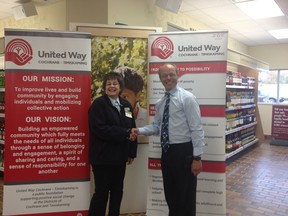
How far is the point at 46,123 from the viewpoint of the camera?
8.57 ft

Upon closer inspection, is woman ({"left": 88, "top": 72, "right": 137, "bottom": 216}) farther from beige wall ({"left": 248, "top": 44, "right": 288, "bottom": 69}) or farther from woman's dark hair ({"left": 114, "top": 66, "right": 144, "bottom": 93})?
beige wall ({"left": 248, "top": 44, "right": 288, "bottom": 69})

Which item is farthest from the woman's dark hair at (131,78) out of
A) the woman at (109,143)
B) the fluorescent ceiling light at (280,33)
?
the fluorescent ceiling light at (280,33)

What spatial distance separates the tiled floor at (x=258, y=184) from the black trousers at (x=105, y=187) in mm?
831

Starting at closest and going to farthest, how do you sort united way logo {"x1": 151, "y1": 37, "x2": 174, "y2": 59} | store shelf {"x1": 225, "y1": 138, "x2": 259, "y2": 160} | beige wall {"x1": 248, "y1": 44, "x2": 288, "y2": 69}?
united way logo {"x1": 151, "y1": 37, "x2": 174, "y2": 59} < store shelf {"x1": 225, "y1": 138, "x2": 259, "y2": 160} < beige wall {"x1": 248, "y1": 44, "x2": 288, "y2": 69}

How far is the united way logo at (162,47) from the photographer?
9.97 feet

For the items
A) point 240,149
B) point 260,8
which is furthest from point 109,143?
point 240,149

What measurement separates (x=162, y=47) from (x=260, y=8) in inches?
129

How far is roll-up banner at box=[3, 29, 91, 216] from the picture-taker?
254 centimetres

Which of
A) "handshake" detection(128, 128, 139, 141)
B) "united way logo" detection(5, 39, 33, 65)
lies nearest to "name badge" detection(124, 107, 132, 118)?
"handshake" detection(128, 128, 139, 141)

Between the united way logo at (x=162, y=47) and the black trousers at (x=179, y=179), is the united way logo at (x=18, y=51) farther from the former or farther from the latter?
the black trousers at (x=179, y=179)

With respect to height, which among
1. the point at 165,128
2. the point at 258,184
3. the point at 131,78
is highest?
the point at 131,78

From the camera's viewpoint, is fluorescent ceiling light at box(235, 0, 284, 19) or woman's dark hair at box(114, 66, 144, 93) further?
fluorescent ceiling light at box(235, 0, 284, 19)

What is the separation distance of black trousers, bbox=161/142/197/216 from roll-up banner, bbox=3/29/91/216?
2.61 feet

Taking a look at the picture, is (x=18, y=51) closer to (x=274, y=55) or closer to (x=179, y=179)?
(x=179, y=179)
